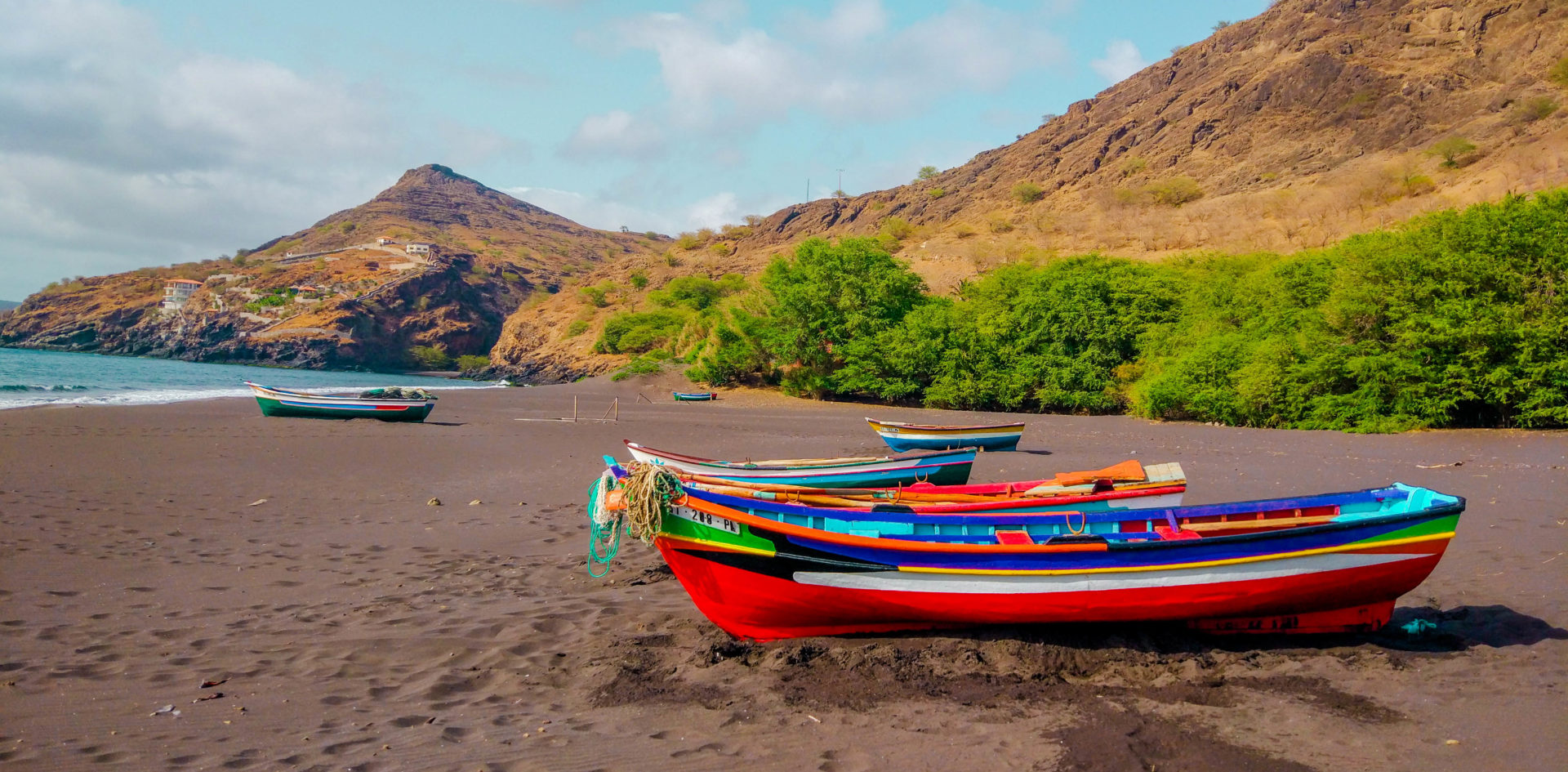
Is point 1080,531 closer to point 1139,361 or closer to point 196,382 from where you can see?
point 1139,361

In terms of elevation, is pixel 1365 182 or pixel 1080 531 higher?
pixel 1365 182

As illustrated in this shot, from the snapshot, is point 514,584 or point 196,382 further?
point 196,382

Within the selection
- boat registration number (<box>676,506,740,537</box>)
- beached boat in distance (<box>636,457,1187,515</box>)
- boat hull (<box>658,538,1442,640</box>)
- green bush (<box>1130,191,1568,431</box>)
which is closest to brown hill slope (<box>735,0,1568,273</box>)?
green bush (<box>1130,191,1568,431</box>)

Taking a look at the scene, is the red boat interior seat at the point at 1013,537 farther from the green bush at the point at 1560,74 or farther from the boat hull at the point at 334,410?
the green bush at the point at 1560,74

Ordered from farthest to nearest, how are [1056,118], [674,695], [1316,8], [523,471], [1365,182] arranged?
[1056,118]
[1316,8]
[1365,182]
[523,471]
[674,695]

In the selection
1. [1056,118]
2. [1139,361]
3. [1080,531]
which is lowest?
[1080,531]

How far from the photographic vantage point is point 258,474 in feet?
45.6

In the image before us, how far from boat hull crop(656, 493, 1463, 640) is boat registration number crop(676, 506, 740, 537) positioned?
0.01m

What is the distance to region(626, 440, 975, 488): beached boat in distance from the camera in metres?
11.4

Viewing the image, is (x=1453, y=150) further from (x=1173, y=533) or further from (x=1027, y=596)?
(x=1027, y=596)

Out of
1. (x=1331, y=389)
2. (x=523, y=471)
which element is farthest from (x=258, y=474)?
(x=1331, y=389)

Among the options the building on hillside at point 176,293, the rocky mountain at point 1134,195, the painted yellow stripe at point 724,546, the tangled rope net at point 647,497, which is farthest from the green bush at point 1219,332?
the building on hillside at point 176,293

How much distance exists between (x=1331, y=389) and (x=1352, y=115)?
53.3m

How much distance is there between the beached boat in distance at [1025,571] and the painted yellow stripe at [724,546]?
1cm
